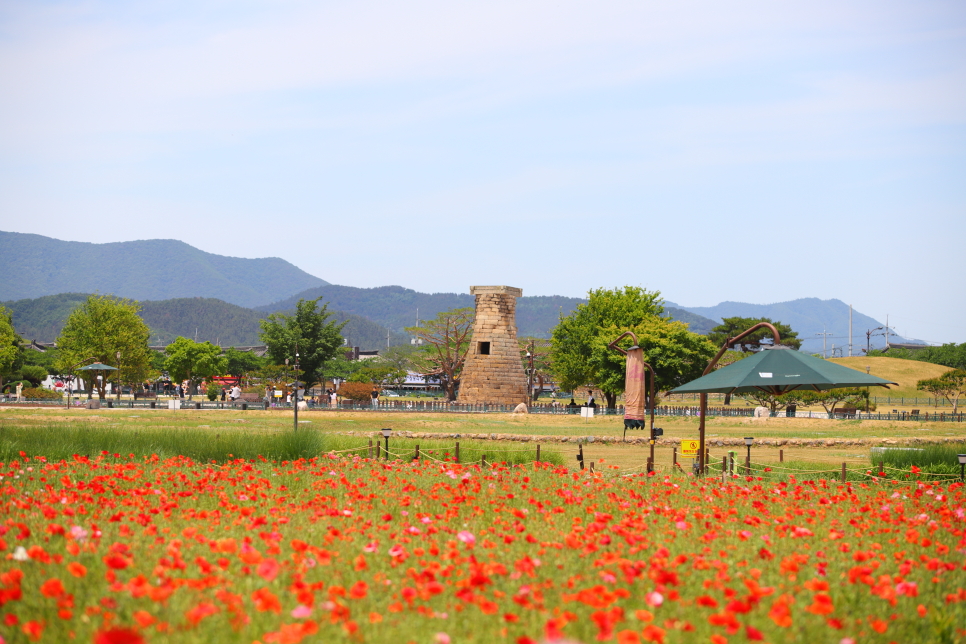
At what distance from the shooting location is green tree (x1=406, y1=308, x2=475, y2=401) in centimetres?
7506

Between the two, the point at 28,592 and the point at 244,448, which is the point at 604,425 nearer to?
the point at 244,448

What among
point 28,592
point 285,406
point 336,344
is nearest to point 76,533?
point 28,592

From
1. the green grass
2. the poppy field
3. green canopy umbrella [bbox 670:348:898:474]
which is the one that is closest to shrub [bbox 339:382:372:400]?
the green grass

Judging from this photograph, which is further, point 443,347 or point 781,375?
point 443,347

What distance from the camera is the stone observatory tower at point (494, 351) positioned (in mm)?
49000

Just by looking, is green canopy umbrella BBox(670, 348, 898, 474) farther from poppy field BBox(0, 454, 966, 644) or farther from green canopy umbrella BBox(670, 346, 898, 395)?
poppy field BBox(0, 454, 966, 644)

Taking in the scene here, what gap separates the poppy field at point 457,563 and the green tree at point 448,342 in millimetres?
61228

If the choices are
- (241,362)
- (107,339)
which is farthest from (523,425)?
(241,362)

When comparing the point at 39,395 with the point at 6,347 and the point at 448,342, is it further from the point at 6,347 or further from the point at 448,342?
the point at 448,342

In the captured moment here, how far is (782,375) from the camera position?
12445 mm

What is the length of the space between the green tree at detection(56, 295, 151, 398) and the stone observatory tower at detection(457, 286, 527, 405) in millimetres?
28024

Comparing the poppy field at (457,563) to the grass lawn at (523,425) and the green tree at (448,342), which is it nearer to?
the grass lawn at (523,425)

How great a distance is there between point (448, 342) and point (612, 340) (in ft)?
79.4

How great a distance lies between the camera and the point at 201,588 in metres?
5.04
